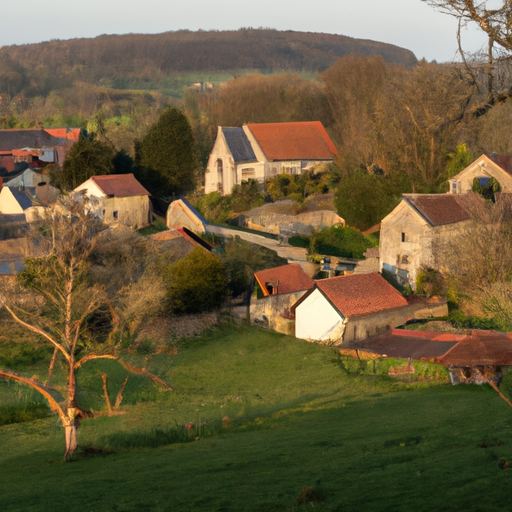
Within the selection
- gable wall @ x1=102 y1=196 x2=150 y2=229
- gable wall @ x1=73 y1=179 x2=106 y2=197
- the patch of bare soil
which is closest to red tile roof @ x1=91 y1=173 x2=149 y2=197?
gable wall @ x1=73 y1=179 x2=106 y2=197

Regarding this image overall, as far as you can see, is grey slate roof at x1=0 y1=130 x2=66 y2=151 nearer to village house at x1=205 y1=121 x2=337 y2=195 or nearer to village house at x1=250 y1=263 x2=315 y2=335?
village house at x1=205 y1=121 x2=337 y2=195

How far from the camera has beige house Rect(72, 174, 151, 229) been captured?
42750 mm

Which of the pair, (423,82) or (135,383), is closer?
(135,383)

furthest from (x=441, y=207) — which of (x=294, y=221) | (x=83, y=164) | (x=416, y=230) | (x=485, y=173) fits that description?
(x=83, y=164)

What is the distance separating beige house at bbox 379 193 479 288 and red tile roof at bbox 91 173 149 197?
621 inches

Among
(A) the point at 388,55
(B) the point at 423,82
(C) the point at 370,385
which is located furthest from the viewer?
(A) the point at 388,55

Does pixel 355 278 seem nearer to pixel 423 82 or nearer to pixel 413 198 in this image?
pixel 413 198

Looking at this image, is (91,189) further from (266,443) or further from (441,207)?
(266,443)

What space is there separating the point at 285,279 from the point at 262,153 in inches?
754

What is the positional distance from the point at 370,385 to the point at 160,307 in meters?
9.37

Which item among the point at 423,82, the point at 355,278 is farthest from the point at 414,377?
the point at 423,82

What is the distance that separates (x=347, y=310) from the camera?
28.6m

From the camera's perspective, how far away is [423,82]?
42.4 meters

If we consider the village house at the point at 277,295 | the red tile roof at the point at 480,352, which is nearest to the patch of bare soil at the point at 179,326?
the village house at the point at 277,295
